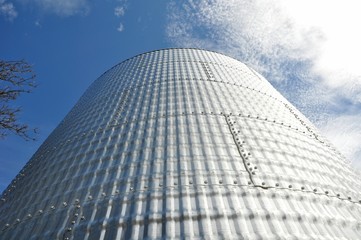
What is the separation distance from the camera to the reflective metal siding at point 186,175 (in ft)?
29.5

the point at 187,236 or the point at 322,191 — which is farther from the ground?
the point at 322,191

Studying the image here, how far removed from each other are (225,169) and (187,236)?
330cm

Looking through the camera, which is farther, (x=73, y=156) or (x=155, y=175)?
A: (x=73, y=156)

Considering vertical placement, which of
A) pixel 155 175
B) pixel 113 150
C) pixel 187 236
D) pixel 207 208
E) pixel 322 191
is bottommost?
pixel 187 236

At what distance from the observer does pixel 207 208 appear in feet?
30.4

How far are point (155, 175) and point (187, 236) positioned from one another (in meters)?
3.03

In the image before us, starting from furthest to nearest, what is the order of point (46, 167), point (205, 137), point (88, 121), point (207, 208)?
point (88, 121)
point (46, 167)
point (205, 137)
point (207, 208)

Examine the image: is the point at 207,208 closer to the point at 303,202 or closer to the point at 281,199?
the point at 281,199

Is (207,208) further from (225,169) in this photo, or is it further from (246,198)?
(225,169)

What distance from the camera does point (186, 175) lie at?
10805 mm

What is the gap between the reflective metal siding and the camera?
8977 millimetres

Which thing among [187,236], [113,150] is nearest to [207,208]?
[187,236]

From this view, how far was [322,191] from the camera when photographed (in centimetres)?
1076

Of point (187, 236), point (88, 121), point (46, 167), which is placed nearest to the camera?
point (187, 236)
